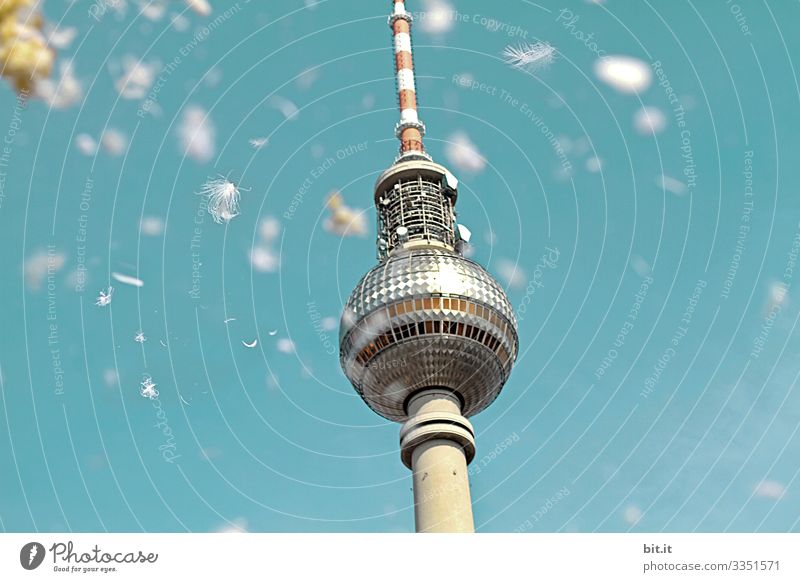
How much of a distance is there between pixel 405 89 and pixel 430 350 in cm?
3692

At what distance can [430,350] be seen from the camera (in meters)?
72.2

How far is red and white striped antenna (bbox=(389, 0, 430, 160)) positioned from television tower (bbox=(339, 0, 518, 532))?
1635cm

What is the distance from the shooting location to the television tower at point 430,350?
69.9 m

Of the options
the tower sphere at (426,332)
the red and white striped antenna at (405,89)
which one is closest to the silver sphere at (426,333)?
the tower sphere at (426,332)

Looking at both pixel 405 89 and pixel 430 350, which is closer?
pixel 430 350

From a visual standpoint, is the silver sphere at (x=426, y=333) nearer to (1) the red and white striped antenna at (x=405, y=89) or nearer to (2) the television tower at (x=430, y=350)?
(2) the television tower at (x=430, y=350)

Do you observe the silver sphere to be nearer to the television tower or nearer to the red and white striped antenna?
the television tower

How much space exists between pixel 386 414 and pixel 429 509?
51.2 feet

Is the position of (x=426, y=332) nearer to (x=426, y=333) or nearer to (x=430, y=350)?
(x=426, y=333)

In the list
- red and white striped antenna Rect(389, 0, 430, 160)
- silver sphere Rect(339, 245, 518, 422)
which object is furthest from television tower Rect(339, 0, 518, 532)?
red and white striped antenna Rect(389, 0, 430, 160)

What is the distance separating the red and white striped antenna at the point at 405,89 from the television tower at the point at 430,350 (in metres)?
16.4

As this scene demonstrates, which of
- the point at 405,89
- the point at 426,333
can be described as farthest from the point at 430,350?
the point at 405,89
